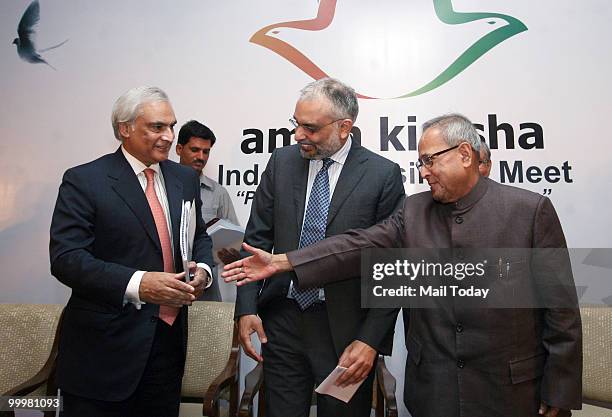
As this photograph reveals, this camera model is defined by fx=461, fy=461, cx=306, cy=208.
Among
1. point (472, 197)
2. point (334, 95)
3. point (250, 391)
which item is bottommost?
point (250, 391)

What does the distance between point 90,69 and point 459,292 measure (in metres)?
3.18

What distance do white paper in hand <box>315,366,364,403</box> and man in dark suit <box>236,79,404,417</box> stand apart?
0.04 meters

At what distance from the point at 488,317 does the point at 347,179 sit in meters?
0.69

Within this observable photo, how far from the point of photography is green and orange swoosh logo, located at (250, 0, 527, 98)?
3123mm

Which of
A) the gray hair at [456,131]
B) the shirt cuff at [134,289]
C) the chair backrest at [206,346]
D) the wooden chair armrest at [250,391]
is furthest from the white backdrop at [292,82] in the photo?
the shirt cuff at [134,289]

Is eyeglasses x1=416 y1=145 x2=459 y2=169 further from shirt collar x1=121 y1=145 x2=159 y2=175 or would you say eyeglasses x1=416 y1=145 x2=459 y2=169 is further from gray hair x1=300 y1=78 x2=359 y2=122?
shirt collar x1=121 y1=145 x2=159 y2=175

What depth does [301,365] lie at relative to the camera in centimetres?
168

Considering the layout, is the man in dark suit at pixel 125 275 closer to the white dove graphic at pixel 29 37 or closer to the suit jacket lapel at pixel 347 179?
the suit jacket lapel at pixel 347 179

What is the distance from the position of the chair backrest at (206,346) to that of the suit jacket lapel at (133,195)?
1.09 meters

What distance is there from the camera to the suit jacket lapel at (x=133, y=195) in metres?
1.63

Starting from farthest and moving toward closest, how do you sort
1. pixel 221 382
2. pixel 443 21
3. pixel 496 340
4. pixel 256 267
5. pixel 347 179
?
pixel 443 21 < pixel 221 382 < pixel 347 179 < pixel 256 267 < pixel 496 340

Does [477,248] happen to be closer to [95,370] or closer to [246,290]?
[246,290]

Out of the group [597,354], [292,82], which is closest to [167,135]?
[292,82]

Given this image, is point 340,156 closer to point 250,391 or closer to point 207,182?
point 250,391
